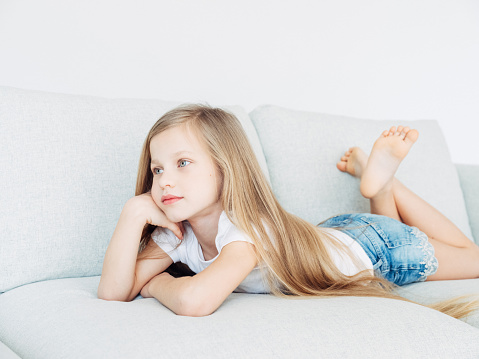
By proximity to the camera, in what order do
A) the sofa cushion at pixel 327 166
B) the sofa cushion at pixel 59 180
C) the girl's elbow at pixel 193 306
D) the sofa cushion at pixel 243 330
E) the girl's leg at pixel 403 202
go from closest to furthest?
the sofa cushion at pixel 243 330
the girl's elbow at pixel 193 306
the sofa cushion at pixel 59 180
the girl's leg at pixel 403 202
the sofa cushion at pixel 327 166

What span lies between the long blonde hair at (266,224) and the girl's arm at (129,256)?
0.41 ft

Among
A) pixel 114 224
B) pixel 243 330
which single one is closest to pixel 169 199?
pixel 114 224

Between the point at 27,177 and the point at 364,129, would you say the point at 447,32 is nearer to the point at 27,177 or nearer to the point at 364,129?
the point at 364,129

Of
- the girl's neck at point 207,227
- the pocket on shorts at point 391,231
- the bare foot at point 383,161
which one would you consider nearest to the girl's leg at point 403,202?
the bare foot at point 383,161

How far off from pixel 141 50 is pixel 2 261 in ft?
3.72

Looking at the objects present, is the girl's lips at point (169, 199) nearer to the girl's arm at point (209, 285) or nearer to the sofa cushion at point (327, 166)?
the girl's arm at point (209, 285)

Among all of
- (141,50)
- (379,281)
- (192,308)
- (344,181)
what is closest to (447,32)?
(344,181)

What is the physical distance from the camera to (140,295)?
1.15 meters

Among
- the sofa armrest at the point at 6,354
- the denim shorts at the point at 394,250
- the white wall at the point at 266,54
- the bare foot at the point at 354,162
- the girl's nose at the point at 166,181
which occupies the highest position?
the white wall at the point at 266,54

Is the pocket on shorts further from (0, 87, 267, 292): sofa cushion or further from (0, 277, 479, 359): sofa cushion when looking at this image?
(0, 87, 267, 292): sofa cushion

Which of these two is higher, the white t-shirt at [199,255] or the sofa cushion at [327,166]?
the sofa cushion at [327,166]

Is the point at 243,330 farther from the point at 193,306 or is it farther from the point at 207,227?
the point at 207,227

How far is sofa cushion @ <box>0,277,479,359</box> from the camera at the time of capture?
70 centimetres

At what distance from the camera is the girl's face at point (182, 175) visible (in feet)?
3.53
